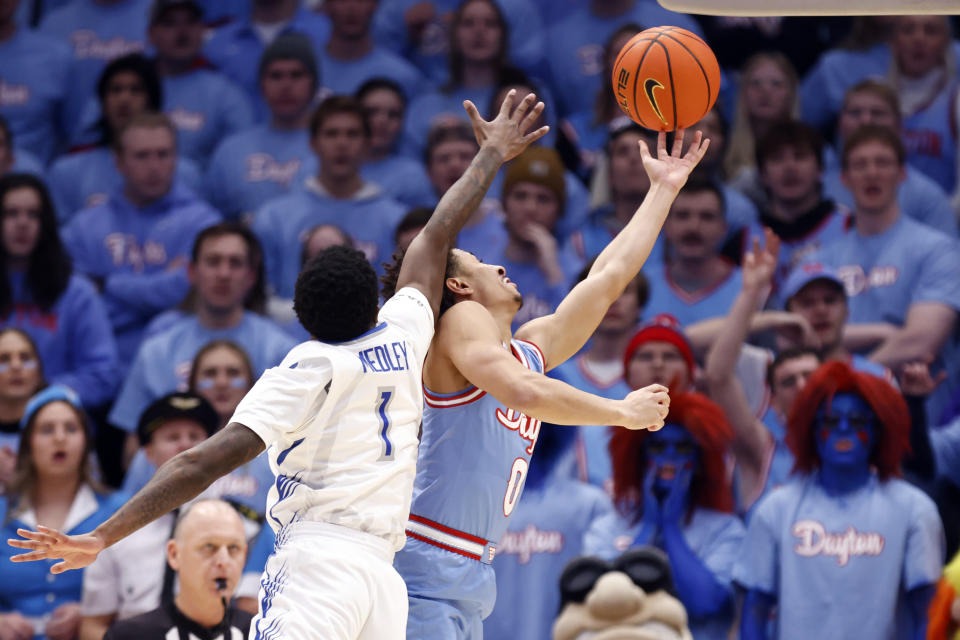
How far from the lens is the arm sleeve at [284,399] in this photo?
14.4 feet

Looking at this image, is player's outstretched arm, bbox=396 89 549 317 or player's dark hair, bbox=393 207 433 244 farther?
player's dark hair, bbox=393 207 433 244

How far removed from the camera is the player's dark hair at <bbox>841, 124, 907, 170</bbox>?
8.35m

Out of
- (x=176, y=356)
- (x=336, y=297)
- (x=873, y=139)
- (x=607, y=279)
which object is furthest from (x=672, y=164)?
(x=176, y=356)

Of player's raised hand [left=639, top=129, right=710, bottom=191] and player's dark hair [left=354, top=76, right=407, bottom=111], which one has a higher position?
player's dark hair [left=354, top=76, right=407, bottom=111]

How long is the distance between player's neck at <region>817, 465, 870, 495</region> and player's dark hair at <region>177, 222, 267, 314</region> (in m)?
3.49

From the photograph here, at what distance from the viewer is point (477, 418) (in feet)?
16.5

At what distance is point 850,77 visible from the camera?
9602 mm

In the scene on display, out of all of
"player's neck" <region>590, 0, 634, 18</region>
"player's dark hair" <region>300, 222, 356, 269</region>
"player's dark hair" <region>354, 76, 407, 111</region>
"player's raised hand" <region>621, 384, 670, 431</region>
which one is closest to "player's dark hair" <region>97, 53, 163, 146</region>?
"player's dark hair" <region>354, 76, 407, 111</region>

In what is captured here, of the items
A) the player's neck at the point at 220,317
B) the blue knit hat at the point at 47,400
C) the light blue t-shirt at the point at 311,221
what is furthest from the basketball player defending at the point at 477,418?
the light blue t-shirt at the point at 311,221

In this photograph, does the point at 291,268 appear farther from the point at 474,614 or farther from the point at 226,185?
the point at 474,614

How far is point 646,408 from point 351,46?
21.0ft

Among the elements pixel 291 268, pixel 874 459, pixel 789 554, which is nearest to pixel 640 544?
pixel 789 554

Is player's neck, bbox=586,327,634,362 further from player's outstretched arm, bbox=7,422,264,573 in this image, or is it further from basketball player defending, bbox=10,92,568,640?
player's outstretched arm, bbox=7,422,264,573

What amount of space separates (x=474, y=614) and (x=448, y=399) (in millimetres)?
737
